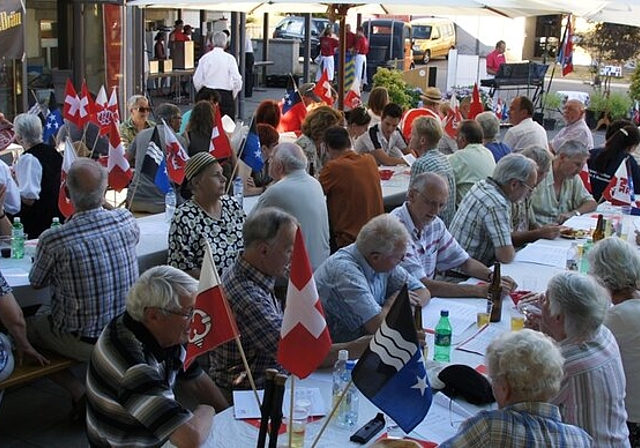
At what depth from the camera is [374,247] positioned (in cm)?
455

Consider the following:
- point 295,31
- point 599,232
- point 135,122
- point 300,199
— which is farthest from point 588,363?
point 295,31

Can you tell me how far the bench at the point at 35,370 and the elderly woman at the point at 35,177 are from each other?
2.24 metres

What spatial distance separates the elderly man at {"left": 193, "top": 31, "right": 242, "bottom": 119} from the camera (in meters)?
14.1

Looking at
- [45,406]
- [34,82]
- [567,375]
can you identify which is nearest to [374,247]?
[567,375]

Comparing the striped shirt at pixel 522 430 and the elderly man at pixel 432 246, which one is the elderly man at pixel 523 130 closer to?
the elderly man at pixel 432 246

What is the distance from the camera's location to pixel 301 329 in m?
3.35

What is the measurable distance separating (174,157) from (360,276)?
11.3 feet

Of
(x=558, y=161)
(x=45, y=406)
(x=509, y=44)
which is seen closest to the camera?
(x=45, y=406)

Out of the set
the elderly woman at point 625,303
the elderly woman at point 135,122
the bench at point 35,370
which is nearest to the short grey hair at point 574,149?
the elderly woman at point 625,303

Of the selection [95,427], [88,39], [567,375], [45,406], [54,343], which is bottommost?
[45,406]

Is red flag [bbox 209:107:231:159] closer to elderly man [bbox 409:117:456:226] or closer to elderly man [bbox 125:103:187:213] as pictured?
elderly man [bbox 125:103:187:213]

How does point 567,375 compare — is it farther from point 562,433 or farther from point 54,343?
point 54,343

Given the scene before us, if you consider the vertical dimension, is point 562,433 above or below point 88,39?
Result: below

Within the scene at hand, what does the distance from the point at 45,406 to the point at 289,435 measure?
9.29 feet
